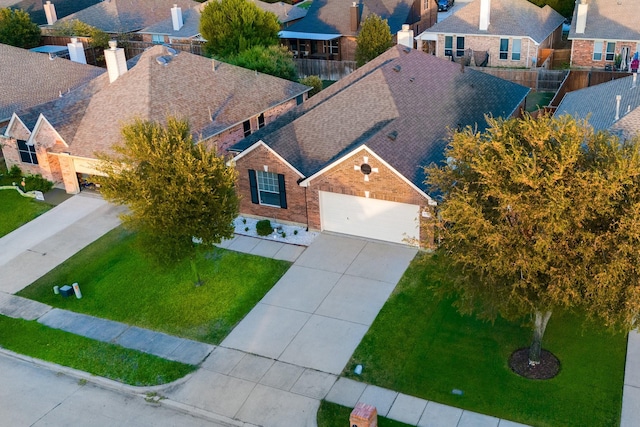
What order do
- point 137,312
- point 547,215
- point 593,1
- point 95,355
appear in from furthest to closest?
point 593,1
point 137,312
point 95,355
point 547,215

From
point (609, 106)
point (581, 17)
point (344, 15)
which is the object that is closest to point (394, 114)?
point (609, 106)

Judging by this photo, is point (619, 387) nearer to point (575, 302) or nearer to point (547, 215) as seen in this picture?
point (575, 302)

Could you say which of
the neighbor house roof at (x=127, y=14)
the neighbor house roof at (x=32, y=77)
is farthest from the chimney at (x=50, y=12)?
the neighbor house roof at (x=32, y=77)

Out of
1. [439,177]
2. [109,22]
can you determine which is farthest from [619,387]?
[109,22]

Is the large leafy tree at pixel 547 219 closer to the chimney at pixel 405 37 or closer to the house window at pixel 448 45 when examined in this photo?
the chimney at pixel 405 37

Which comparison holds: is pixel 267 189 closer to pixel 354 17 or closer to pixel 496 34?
pixel 496 34

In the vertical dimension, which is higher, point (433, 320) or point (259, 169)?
point (259, 169)
